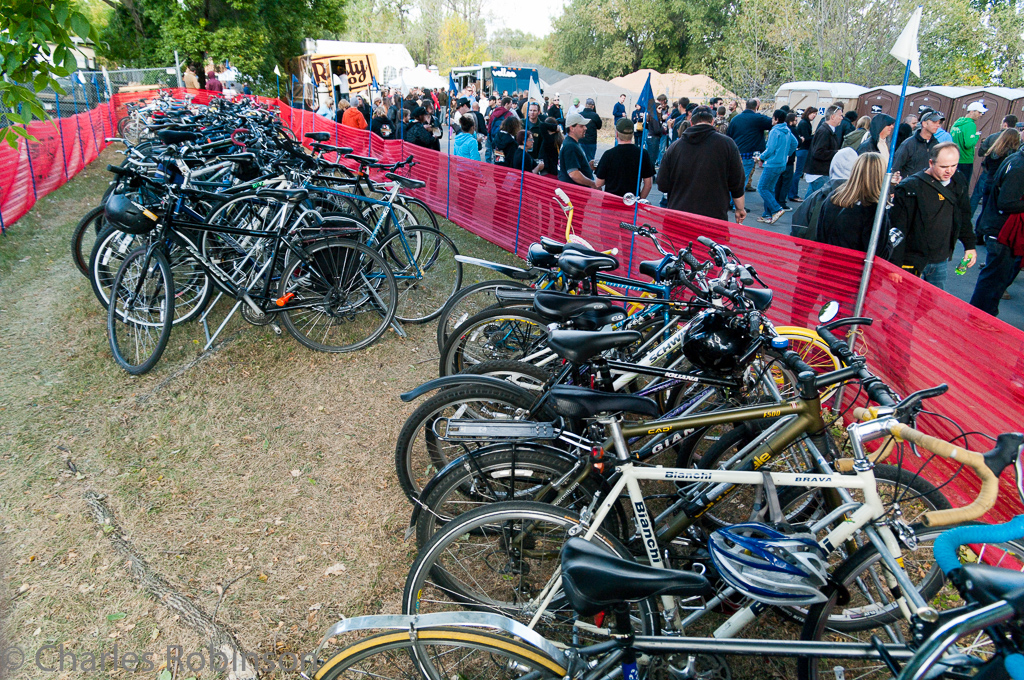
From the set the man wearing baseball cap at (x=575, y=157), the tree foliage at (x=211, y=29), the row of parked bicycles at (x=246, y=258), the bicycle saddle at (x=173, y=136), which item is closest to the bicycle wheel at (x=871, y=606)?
the row of parked bicycles at (x=246, y=258)

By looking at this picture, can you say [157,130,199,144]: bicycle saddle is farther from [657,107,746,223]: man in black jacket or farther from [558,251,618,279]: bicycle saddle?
[657,107,746,223]: man in black jacket

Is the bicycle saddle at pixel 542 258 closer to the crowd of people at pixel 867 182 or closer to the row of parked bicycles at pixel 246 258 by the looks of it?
the row of parked bicycles at pixel 246 258

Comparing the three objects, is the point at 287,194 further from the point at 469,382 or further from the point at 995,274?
the point at 995,274

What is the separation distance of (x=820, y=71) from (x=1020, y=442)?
98.0 feet

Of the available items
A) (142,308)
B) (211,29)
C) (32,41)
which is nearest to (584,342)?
(142,308)

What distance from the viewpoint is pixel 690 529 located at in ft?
8.25

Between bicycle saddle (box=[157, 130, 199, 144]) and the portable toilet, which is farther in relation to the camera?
the portable toilet

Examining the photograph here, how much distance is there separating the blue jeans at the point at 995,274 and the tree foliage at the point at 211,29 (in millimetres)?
26244

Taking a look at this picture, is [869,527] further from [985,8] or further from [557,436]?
[985,8]

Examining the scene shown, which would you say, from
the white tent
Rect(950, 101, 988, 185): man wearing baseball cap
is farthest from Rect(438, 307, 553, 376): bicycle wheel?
the white tent

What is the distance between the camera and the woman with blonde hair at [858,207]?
14.8 feet

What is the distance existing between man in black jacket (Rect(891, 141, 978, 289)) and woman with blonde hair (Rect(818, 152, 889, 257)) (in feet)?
0.40

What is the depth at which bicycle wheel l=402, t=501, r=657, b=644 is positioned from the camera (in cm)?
207

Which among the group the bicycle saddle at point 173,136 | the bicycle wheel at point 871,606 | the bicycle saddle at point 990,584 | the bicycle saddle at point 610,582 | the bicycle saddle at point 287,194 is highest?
the bicycle saddle at point 173,136
